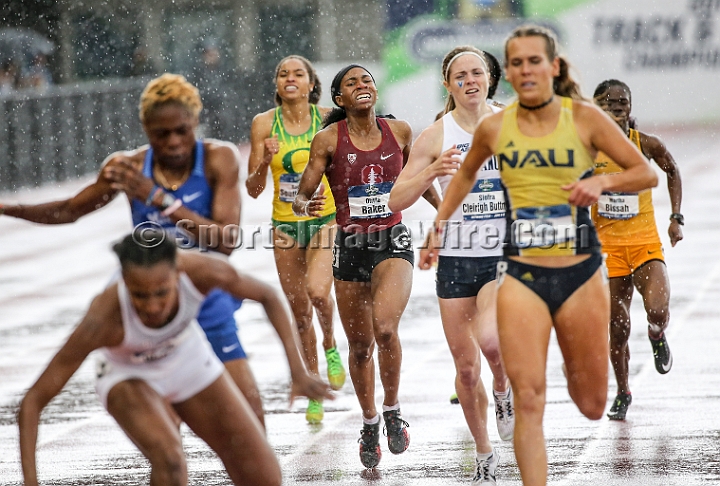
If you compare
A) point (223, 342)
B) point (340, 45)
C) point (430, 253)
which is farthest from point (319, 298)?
point (340, 45)

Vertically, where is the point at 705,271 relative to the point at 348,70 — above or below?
below

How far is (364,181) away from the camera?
7.70m

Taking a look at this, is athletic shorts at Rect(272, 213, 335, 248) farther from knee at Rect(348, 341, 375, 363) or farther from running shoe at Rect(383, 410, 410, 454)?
running shoe at Rect(383, 410, 410, 454)

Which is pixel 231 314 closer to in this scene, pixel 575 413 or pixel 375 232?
pixel 375 232

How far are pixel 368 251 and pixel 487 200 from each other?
917mm

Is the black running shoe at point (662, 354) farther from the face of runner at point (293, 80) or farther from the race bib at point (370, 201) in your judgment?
the face of runner at point (293, 80)

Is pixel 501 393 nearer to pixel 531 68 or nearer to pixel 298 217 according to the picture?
pixel 298 217

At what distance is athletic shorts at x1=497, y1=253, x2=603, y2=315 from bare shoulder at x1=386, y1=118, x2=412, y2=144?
7.62 ft

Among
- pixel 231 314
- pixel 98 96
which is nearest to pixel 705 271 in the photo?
pixel 231 314

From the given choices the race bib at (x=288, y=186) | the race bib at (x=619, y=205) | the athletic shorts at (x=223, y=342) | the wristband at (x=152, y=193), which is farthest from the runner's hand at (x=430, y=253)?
the race bib at (x=288, y=186)

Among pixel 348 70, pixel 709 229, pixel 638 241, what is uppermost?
pixel 348 70

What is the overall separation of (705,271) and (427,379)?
20.5 feet

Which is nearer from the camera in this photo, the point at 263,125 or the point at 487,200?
the point at 487,200

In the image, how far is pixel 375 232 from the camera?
768 centimetres
